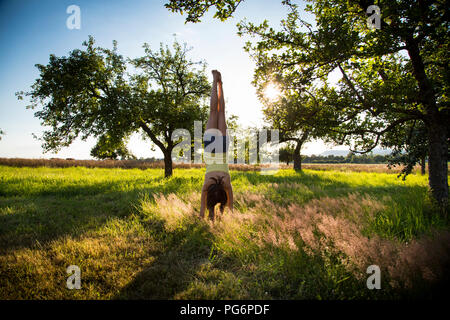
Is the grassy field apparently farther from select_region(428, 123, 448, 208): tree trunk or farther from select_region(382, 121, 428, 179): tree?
select_region(382, 121, 428, 179): tree

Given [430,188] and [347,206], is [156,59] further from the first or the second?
[430,188]

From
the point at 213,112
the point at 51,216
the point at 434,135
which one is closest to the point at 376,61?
the point at 434,135

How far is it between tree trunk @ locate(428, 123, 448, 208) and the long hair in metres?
5.90

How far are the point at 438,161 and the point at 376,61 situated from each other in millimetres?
3542

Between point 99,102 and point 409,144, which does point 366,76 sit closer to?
point 409,144

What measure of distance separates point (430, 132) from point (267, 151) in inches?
737

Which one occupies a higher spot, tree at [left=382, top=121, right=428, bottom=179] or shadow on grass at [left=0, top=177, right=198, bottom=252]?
tree at [left=382, top=121, right=428, bottom=179]

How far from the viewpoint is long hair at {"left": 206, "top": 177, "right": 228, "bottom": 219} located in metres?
4.72

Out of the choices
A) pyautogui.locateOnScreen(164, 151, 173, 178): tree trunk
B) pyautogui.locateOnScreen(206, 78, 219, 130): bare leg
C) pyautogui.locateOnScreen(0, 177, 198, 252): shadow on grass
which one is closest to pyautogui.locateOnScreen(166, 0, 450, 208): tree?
pyautogui.locateOnScreen(206, 78, 219, 130): bare leg

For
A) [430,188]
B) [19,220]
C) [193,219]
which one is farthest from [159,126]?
[430,188]

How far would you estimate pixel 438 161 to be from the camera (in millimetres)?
4926

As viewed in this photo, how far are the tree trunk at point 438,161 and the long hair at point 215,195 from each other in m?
5.90

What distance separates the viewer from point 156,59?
53.6 ft
